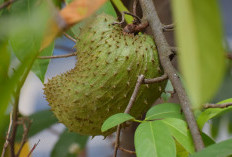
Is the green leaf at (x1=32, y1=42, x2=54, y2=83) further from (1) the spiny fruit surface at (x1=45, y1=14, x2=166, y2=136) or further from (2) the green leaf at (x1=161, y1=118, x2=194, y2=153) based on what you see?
(2) the green leaf at (x1=161, y1=118, x2=194, y2=153)

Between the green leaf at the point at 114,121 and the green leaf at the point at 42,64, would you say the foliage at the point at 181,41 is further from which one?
the green leaf at the point at 42,64

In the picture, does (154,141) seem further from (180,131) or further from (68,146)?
(68,146)

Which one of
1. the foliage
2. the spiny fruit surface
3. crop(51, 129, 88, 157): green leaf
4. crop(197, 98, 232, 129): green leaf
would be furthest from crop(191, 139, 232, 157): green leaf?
crop(51, 129, 88, 157): green leaf

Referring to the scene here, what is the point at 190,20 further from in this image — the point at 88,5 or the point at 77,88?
the point at 77,88

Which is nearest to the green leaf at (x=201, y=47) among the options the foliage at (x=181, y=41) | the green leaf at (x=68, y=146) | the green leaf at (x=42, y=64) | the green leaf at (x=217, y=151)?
the foliage at (x=181, y=41)

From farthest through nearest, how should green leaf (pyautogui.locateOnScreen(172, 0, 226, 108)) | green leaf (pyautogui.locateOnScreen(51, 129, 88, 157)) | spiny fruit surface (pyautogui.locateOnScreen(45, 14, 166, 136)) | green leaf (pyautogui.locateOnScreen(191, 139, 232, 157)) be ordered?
green leaf (pyautogui.locateOnScreen(51, 129, 88, 157)) → spiny fruit surface (pyautogui.locateOnScreen(45, 14, 166, 136)) → green leaf (pyautogui.locateOnScreen(191, 139, 232, 157)) → green leaf (pyautogui.locateOnScreen(172, 0, 226, 108))

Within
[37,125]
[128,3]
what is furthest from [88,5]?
[37,125]
